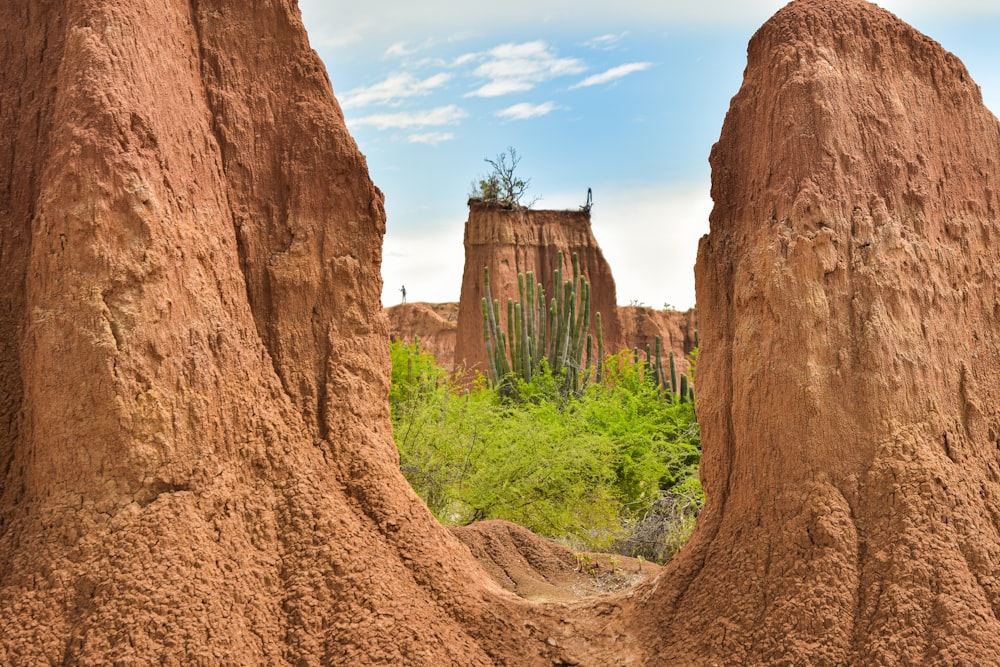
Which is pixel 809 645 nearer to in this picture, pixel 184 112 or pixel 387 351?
pixel 387 351

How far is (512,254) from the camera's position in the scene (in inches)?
1257

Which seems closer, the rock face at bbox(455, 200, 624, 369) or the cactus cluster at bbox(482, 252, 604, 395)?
the cactus cluster at bbox(482, 252, 604, 395)

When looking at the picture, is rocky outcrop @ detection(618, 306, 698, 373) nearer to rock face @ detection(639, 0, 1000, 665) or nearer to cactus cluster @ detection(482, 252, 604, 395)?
cactus cluster @ detection(482, 252, 604, 395)

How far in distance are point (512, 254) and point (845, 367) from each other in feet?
86.0

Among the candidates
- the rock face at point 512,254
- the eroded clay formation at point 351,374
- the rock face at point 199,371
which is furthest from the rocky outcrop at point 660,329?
the rock face at point 199,371

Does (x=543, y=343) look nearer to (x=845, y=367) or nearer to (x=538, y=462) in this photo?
(x=538, y=462)

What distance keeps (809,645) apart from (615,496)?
8.60 m

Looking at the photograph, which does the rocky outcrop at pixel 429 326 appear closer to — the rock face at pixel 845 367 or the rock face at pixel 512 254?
the rock face at pixel 512 254

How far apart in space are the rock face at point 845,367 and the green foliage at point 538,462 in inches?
231

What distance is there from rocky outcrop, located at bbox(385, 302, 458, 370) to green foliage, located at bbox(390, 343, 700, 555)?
985 inches

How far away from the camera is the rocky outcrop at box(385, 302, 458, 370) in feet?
133

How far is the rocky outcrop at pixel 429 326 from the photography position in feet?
133

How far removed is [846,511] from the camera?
5.69 metres

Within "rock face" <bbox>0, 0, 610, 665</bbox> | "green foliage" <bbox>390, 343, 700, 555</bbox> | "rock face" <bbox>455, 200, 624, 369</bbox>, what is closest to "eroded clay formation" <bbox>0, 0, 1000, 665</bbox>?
"rock face" <bbox>0, 0, 610, 665</bbox>
